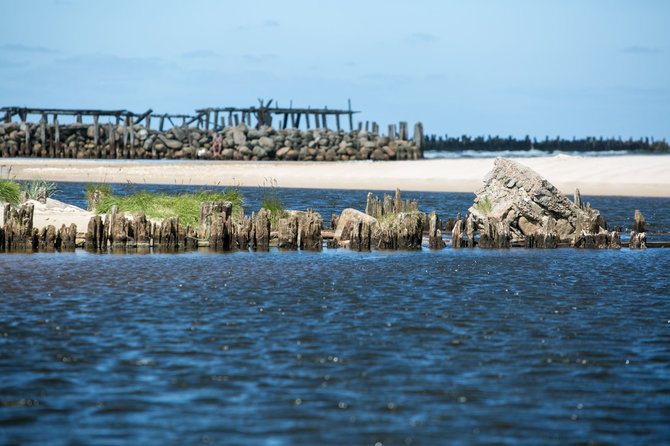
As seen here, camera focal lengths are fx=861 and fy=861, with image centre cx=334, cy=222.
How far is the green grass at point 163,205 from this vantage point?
67.4 ft

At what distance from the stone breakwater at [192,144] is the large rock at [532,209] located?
4468 centimetres

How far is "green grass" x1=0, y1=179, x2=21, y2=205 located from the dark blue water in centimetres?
664

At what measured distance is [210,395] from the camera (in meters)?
7.34

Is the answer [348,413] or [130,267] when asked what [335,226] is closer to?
[130,267]

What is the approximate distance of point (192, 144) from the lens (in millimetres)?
67250

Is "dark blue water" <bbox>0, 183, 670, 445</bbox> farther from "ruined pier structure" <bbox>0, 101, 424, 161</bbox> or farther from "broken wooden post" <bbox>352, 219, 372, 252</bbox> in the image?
"ruined pier structure" <bbox>0, 101, 424, 161</bbox>

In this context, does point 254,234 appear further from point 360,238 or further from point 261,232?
point 360,238

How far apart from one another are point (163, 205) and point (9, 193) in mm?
3958

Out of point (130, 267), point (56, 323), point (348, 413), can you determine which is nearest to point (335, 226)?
point (130, 267)

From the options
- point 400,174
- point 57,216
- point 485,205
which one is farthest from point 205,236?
point 400,174

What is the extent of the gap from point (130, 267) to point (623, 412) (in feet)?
33.0

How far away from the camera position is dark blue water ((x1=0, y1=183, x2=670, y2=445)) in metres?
6.65

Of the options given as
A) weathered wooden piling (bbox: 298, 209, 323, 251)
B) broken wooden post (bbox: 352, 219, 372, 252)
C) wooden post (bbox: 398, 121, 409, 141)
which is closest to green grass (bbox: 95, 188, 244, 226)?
weathered wooden piling (bbox: 298, 209, 323, 251)

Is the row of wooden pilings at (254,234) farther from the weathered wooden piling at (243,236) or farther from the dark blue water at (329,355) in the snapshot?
the dark blue water at (329,355)
